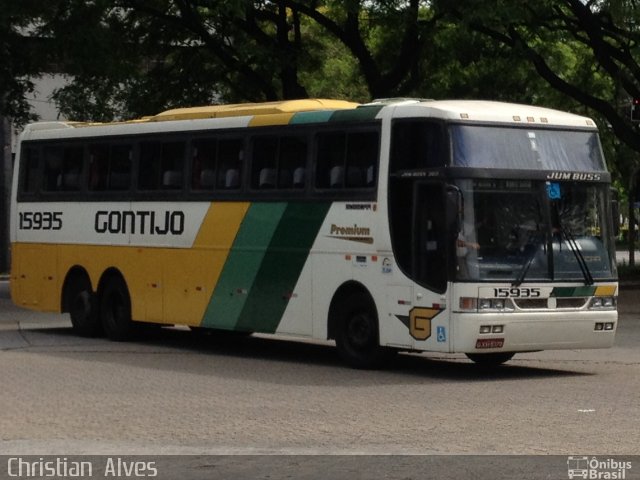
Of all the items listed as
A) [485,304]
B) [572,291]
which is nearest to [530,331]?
[485,304]

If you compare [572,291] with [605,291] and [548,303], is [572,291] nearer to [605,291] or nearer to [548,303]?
[548,303]

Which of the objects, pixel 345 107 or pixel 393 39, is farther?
pixel 393 39

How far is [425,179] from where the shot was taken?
17.9 meters

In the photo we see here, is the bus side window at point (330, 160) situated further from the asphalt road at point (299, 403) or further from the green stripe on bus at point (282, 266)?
the asphalt road at point (299, 403)

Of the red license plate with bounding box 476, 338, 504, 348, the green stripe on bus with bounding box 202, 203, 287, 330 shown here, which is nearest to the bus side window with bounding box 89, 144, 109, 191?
the green stripe on bus with bounding box 202, 203, 287, 330

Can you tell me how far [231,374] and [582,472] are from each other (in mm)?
8331

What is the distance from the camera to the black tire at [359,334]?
731 inches

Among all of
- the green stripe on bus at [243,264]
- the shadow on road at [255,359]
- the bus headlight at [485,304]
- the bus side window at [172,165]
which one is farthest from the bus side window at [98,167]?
the bus headlight at [485,304]

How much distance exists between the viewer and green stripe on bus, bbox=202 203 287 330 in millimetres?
20297

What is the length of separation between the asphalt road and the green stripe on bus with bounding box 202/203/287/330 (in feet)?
1.82

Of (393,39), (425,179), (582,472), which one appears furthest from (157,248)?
(393,39)

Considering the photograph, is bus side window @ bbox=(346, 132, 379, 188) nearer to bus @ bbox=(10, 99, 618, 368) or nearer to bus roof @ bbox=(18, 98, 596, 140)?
bus @ bbox=(10, 99, 618, 368)

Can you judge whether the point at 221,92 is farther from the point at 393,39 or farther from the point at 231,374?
the point at 231,374

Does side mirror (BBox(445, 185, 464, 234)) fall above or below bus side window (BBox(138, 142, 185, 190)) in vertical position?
below
